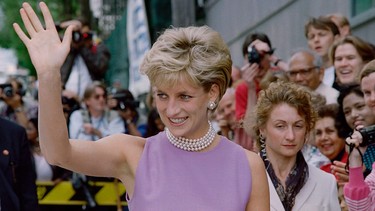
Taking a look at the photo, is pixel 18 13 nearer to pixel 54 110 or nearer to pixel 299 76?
pixel 299 76

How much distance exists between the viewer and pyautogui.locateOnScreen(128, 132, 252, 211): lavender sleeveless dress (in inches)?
142

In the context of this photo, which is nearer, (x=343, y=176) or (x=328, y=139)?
(x=343, y=176)

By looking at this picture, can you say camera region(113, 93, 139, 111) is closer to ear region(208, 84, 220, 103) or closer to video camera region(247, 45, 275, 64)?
video camera region(247, 45, 275, 64)

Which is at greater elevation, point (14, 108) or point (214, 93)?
point (214, 93)

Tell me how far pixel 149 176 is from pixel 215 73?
51 centimetres

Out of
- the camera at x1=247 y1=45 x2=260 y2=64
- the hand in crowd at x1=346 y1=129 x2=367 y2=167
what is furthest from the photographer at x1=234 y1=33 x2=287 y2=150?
the hand in crowd at x1=346 y1=129 x2=367 y2=167

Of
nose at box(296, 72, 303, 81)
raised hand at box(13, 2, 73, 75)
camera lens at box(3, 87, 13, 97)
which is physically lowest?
camera lens at box(3, 87, 13, 97)

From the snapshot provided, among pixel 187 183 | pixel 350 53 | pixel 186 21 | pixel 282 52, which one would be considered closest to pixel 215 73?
pixel 187 183

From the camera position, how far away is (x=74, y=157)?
3.46m

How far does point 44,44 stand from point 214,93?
0.80m

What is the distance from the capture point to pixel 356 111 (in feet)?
19.1

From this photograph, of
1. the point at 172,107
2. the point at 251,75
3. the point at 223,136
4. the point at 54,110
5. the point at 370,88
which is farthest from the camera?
the point at 251,75

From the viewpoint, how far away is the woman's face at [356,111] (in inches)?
226

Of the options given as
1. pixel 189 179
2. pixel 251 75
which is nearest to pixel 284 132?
pixel 189 179
